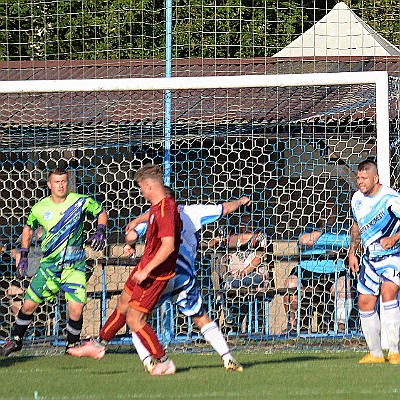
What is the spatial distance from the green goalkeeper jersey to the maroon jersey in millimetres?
1859

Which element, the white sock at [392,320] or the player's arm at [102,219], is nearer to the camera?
the white sock at [392,320]

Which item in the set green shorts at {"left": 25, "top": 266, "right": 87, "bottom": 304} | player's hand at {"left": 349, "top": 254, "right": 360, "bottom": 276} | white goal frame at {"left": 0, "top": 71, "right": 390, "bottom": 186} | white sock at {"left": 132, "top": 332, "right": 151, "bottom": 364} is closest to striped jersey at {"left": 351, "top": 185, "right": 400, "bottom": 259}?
player's hand at {"left": 349, "top": 254, "right": 360, "bottom": 276}

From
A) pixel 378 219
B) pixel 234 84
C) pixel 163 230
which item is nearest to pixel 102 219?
pixel 234 84

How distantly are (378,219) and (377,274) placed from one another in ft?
1.59

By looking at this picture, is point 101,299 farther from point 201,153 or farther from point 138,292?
point 138,292

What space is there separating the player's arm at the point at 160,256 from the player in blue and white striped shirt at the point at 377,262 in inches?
76.3

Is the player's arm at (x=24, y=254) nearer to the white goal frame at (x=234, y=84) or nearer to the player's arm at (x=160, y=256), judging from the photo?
the white goal frame at (x=234, y=84)

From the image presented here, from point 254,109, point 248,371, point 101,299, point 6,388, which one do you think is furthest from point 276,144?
point 6,388

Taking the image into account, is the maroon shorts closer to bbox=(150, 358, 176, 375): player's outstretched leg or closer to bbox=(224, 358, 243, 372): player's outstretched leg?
bbox=(150, 358, 176, 375): player's outstretched leg

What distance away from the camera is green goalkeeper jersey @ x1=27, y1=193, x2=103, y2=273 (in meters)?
9.79

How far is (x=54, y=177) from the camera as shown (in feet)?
31.8

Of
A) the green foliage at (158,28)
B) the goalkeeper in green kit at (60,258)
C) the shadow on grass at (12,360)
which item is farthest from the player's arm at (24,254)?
the green foliage at (158,28)

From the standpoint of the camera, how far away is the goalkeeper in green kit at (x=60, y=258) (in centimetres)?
974

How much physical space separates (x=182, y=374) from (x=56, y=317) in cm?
317
